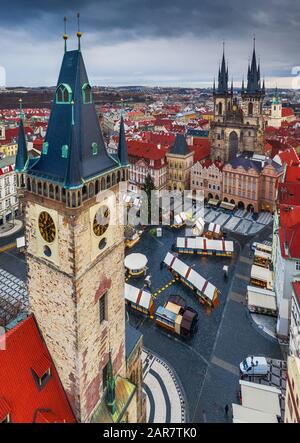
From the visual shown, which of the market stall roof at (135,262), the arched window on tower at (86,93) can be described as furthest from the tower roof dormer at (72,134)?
the market stall roof at (135,262)

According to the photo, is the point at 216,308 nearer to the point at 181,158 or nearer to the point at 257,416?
the point at 257,416

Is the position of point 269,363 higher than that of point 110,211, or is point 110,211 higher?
point 110,211

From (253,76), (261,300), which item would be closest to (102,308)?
(261,300)

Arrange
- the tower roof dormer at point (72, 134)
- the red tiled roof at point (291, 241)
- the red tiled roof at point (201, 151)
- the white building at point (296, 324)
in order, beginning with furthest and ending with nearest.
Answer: the red tiled roof at point (201, 151), the red tiled roof at point (291, 241), the white building at point (296, 324), the tower roof dormer at point (72, 134)

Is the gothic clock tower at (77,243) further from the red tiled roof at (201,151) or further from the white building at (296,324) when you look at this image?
the red tiled roof at (201,151)

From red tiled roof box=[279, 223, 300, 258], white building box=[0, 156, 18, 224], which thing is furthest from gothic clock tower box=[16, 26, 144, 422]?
white building box=[0, 156, 18, 224]

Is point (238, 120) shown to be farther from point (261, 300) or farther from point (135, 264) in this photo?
point (261, 300)

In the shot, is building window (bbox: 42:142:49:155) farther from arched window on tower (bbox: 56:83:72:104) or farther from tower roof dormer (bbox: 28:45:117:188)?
arched window on tower (bbox: 56:83:72:104)

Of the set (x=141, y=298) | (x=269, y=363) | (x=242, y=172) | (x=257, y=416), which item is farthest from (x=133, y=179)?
(x=257, y=416)

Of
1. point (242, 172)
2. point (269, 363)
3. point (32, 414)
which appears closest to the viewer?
point (32, 414)
